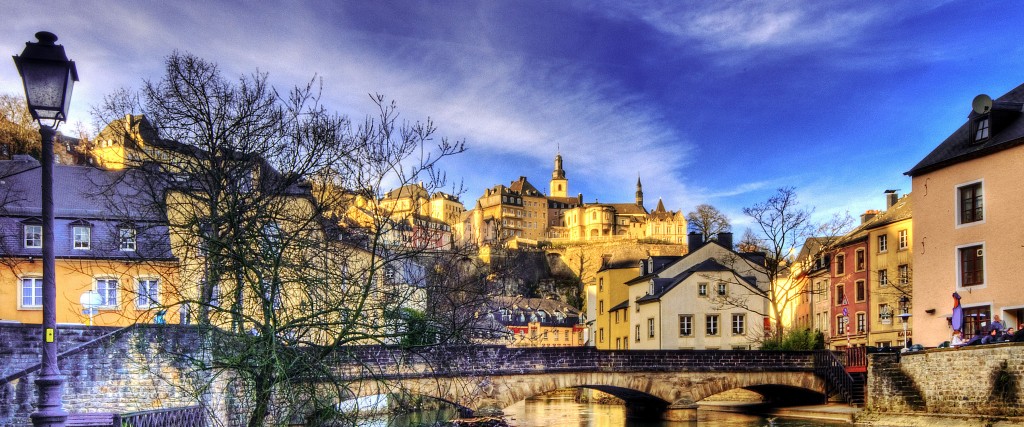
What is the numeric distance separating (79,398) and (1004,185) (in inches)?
937

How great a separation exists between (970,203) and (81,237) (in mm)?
27487

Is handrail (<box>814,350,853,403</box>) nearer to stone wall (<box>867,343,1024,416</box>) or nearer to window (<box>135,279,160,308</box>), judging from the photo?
stone wall (<box>867,343,1024,416</box>)

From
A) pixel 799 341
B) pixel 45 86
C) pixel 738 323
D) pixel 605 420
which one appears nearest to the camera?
pixel 45 86

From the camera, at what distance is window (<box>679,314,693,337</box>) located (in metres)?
47.1

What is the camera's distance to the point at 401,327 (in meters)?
12.9

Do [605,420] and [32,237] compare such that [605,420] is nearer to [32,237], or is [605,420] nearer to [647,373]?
[647,373]

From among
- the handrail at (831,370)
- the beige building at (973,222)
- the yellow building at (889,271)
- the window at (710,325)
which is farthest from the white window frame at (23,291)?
the yellow building at (889,271)

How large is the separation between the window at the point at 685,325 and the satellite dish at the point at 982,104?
893 inches

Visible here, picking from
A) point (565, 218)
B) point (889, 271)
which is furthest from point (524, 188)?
point (889, 271)

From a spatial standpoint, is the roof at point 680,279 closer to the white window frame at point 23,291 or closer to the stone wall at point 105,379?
the white window frame at point 23,291

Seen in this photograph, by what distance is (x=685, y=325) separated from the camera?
47250 millimetres

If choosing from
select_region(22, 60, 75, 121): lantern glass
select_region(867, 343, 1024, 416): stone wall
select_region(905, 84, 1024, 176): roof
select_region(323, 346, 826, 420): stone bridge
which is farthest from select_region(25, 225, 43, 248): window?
select_region(905, 84, 1024, 176): roof

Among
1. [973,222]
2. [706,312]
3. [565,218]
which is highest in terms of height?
[565,218]

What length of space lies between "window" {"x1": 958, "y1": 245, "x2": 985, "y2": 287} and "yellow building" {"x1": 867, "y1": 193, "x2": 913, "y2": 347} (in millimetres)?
11908
